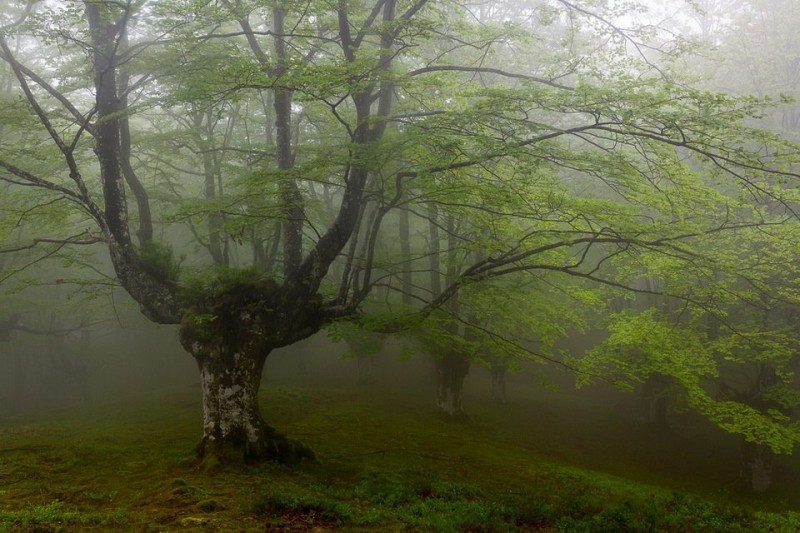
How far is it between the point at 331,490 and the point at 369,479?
1.02 meters

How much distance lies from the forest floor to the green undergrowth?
1.2 inches

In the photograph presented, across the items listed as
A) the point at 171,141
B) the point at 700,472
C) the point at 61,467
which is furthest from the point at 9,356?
the point at 700,472

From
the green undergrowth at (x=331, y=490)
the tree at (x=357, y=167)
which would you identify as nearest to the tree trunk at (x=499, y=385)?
the green undergrowth at (x=331, y=490)

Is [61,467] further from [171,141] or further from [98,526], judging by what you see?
[171,141]

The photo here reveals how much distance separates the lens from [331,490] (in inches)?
305

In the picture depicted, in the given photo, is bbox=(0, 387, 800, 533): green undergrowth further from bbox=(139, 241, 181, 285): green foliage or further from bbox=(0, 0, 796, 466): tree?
bbox=(139, 241, 181, 285): green foliage

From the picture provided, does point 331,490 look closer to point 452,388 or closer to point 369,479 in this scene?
point 369,479

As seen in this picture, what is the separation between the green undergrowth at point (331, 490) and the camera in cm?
636

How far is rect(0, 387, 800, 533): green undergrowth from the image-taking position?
250 inches

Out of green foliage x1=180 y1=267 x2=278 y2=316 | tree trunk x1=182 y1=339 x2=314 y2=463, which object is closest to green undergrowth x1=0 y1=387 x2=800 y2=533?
tree trunk x1=182 y1=339 x2=314 y2=463

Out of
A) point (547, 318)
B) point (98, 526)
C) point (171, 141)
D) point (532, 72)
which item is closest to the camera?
point (98, 526)

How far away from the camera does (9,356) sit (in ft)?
103

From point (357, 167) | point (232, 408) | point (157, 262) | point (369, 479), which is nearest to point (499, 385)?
point (369, 479)

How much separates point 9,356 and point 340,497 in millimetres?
33491
